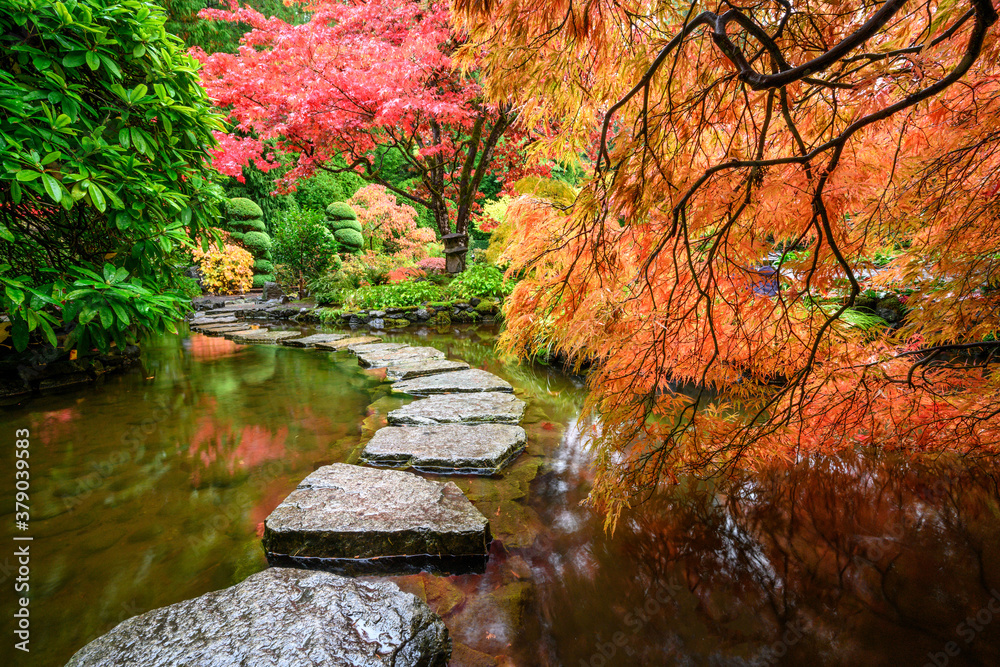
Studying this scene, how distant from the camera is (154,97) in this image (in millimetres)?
2527

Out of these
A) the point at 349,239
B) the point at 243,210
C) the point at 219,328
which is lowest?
the point at 219,328

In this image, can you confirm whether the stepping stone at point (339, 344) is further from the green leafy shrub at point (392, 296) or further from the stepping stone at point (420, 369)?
the green leafy shrub at point (392, 296)

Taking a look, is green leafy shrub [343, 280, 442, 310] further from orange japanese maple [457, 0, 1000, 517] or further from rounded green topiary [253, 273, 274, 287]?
orange japanese maple [457, 0, 1000, 517]

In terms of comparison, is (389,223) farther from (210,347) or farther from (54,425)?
(54,425)

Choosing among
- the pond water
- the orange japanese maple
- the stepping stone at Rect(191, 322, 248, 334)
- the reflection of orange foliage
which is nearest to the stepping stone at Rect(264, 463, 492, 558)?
the pond water

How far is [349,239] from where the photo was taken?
16375mm

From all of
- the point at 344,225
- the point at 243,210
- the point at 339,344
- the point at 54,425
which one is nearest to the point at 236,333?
the point at 339,344

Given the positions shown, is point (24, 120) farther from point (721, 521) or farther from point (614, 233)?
point (721, 521)

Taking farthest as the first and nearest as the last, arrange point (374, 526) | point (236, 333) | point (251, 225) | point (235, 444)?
1. point (251, 225)
2. point (236, 333)
3. point (235, 444)
4. point (374, 526)

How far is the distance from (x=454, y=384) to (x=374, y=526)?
2.23 metres

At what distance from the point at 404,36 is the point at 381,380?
6.04 m

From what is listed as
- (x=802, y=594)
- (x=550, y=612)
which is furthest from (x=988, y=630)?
(x=550, y=612)

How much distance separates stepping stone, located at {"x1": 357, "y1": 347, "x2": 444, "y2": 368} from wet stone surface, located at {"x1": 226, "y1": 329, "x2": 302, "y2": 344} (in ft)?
7.88

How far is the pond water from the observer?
57.0 inches
